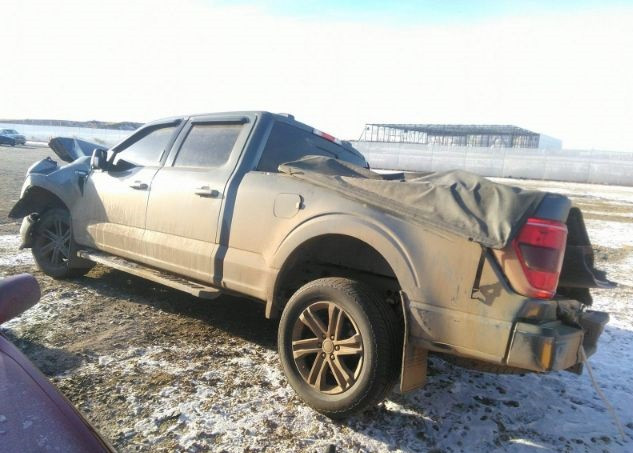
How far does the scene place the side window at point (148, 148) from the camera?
4.39m

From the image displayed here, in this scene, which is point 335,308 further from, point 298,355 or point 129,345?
point 129,345

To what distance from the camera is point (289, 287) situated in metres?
3.33

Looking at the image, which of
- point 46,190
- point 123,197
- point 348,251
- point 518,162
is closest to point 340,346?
point 348,251

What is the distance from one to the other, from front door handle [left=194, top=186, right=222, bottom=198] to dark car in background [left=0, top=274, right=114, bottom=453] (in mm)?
2019

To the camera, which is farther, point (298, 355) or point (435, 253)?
point (298, 355)

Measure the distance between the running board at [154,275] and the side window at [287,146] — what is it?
3.47 feet

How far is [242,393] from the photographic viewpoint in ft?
9.84

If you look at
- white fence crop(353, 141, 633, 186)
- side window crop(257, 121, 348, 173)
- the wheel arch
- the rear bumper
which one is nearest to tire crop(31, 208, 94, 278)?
A: the wheel arch

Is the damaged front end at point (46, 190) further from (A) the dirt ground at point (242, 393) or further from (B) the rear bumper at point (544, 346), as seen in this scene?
(B) the rear bumper at point (544, 346)

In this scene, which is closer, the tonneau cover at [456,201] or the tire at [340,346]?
the tonneau cover at [456,201]

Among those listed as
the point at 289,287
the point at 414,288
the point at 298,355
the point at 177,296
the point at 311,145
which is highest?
the point at 311,145

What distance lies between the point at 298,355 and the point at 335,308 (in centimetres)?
43

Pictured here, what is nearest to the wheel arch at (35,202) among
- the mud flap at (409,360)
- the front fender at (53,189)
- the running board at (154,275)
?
the front fender at (53,189)

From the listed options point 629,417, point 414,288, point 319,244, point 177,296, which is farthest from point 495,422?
point 177,296
